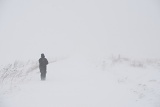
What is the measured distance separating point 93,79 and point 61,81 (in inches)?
83.1

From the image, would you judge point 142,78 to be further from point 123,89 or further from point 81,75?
point 81,75

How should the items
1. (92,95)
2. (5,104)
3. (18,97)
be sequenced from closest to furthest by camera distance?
(5,104) → (18,97) → (92,95)

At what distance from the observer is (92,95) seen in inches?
487

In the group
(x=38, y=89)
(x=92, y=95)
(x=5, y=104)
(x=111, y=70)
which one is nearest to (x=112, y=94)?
(x=92, y=95)

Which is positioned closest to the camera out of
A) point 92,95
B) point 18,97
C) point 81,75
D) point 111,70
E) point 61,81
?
point 18,97

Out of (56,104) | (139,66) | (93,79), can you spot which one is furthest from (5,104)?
(139,66)

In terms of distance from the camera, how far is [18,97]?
1146 centimetres

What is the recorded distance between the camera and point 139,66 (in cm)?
2031

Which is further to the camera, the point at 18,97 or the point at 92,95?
the point at 92,95

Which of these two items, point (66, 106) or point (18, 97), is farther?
point (18, 97)

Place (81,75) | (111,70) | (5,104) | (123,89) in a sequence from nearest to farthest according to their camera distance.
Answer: (5,104) → (123,89) → (81,75) → (111,70)

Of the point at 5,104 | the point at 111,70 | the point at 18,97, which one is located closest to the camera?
the point at 5,104

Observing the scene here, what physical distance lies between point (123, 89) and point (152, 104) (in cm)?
295

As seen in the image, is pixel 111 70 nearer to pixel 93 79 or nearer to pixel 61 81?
pixel 93 79
